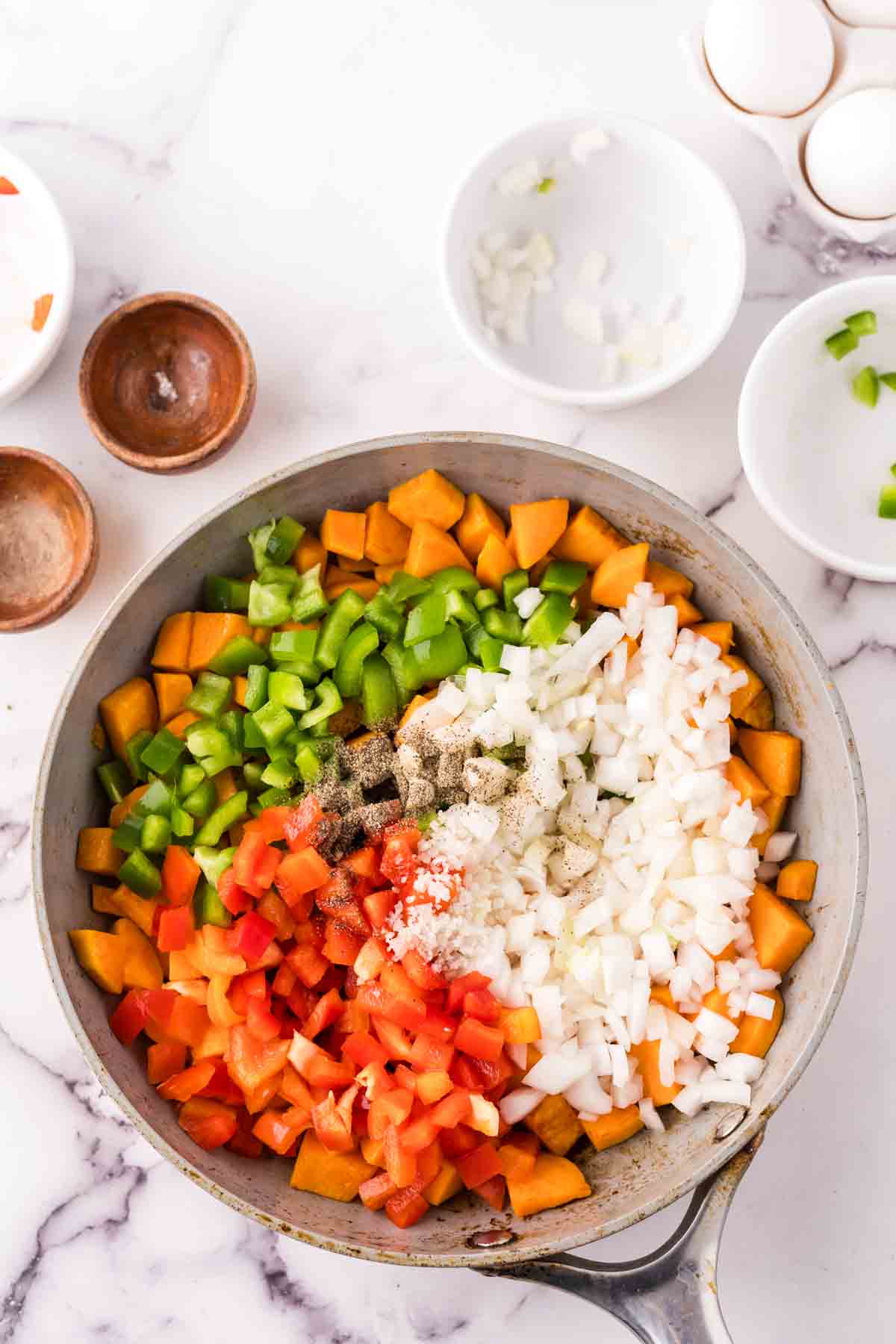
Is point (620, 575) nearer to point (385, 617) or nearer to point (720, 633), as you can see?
point (720, 633)

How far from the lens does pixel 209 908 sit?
192 centimetres

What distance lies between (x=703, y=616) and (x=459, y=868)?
1.95ft

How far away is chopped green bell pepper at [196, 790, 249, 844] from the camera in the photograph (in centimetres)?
193

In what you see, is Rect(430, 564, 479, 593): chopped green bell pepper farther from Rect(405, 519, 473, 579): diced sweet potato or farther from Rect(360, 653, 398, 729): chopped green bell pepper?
Rect(360, 653, 398, 729): chopped green bell pepper

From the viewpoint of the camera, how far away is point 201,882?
1.94m

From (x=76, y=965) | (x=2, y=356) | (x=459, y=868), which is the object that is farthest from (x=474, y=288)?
(x=76, y=965)

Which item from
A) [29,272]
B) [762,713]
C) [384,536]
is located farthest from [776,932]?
[29,272]

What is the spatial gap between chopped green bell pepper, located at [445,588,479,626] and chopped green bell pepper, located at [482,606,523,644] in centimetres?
2

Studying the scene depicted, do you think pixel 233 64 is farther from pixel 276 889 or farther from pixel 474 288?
pixel 276 889

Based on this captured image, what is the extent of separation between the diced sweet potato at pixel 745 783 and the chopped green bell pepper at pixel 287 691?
678 millimetres

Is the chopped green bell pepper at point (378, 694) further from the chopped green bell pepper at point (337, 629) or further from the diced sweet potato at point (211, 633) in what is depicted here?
the diced sweet potato at point (211, 633)

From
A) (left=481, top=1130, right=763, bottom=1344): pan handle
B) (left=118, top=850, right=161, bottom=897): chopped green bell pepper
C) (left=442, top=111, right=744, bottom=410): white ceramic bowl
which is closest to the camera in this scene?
(left=481, top=1130, right=763, bottom=1344): pan handle

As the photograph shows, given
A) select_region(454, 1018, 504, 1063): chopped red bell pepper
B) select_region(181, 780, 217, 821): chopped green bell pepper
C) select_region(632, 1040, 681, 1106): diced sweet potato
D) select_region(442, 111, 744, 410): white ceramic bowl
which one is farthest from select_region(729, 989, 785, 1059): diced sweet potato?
select_region(442, 111, 744, 410): white ceramic bowl

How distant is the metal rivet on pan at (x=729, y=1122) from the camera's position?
1.79 meters
